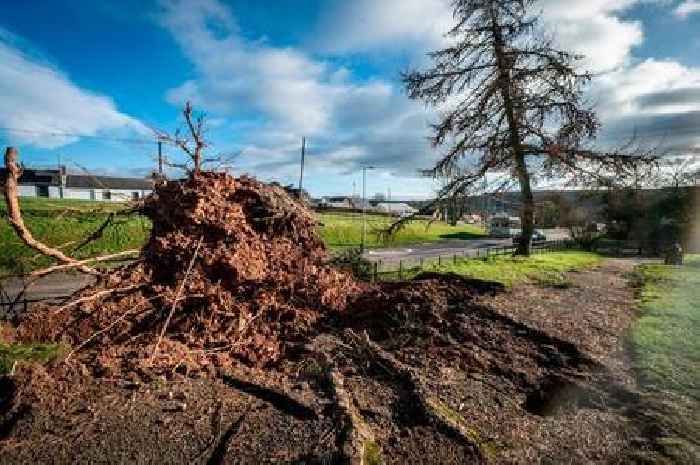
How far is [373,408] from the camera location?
554cm

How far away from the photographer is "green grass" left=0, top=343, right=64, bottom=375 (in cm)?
600

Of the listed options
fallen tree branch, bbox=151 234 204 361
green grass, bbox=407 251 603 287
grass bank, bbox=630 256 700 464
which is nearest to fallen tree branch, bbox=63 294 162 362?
fallen tree branch, bbox=151 234 204 361

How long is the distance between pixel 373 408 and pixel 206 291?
163 inches

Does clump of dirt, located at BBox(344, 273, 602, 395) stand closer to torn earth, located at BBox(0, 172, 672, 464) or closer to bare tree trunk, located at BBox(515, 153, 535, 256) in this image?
torn earth, located at BBox(0, 172, 672, 464)

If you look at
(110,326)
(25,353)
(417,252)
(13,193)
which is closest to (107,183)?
(417,252)

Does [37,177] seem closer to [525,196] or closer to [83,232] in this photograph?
[83,232]

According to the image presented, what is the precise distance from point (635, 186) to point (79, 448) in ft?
51.5

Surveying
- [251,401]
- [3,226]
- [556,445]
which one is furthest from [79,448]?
[3,226]

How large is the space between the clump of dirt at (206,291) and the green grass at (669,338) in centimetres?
582

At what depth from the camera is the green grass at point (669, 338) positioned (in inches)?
255

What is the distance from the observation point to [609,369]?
6875mm

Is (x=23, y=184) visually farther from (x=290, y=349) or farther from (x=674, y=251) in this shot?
(x=674, y=251)

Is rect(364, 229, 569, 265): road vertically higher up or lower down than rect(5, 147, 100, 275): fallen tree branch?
lower down

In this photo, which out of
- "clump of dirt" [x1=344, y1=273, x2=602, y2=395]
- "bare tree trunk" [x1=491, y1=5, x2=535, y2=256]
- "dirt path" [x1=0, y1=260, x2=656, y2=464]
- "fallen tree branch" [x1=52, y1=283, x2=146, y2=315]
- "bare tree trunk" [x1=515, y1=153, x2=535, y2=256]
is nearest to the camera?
"dirt path" [x1=0, y1=260, x2=656, y2=464]
